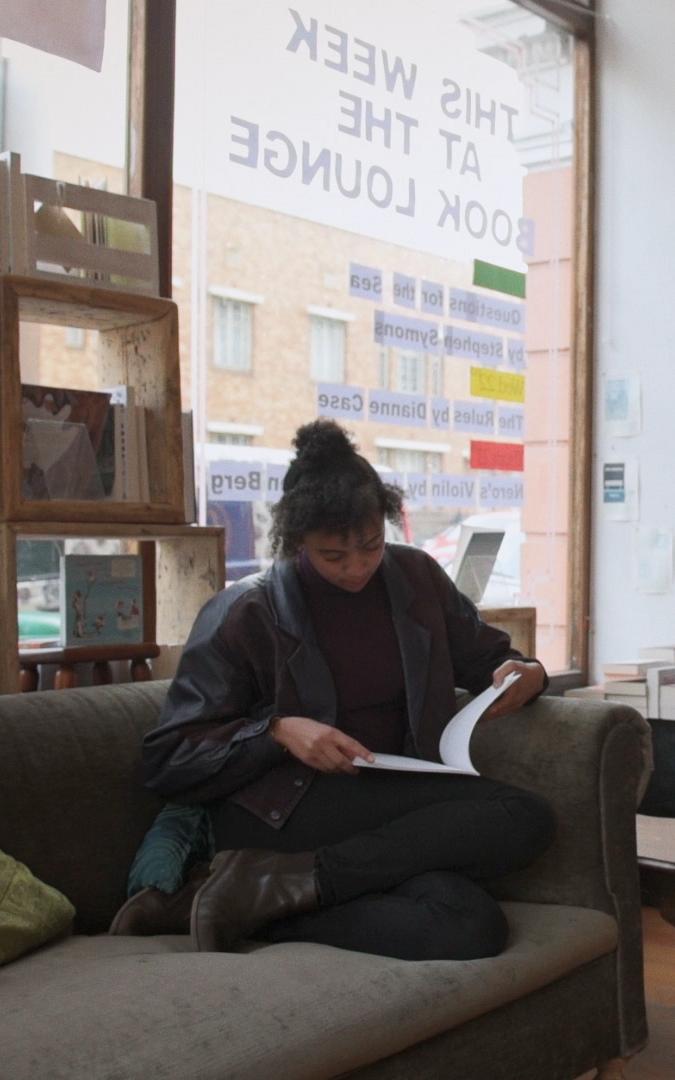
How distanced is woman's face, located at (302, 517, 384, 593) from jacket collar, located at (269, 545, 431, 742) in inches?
2.6

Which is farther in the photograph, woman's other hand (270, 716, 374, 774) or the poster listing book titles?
the poster listing book titles

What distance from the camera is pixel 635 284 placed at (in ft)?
15.1

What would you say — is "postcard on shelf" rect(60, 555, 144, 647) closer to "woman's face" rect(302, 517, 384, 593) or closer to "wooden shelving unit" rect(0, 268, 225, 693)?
"wooden shelving unit" rect(0, 268, 225, 693)

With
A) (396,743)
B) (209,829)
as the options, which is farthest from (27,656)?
(396,743)

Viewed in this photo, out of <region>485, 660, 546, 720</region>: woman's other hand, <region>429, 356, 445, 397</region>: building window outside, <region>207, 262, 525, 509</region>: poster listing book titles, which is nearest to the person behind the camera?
<region>485, 660, 546, 720</region>: woman's other hand

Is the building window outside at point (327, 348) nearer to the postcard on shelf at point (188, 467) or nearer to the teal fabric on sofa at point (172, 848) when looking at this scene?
the postcard on shelf at point (188, 467)

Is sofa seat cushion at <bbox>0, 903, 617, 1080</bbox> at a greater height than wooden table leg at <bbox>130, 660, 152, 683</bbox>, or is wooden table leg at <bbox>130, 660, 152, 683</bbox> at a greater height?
wooden table leg at <bbox>130, 660, 152, 683</bbox>

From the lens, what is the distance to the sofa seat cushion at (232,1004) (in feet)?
4.73

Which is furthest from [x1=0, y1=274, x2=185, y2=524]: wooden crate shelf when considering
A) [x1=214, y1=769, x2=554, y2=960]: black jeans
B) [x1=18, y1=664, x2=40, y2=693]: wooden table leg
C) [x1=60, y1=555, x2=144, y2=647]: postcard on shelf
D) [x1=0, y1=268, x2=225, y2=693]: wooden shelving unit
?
[x1=214, y1=769, x2=554, y2=960]: black jeans

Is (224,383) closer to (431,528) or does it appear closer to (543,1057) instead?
(431,528)

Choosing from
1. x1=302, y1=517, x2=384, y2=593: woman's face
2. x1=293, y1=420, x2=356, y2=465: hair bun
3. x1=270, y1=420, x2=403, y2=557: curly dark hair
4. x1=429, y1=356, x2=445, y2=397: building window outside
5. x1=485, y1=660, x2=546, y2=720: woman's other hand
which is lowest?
x1=485, y1=660, x2=546, y2=720: woman's other hand

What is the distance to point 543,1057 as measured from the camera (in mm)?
2006

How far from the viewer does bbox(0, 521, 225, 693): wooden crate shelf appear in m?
2.50

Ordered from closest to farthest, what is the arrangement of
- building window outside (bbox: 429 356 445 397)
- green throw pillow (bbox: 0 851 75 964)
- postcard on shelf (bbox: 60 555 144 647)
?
green throw pillow (bbox: 0 851 75 964)
postcard on shelf (bbox: 60 555 144 647)
building window outside (bbox: 429 356 445 397)
